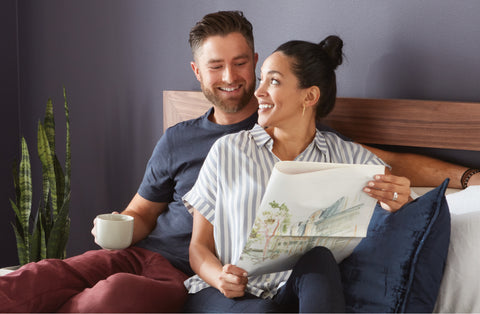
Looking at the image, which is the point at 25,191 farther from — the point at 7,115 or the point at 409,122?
the point at 409,122

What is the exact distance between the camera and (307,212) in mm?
1289

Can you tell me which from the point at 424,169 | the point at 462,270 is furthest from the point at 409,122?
the point at 462,270

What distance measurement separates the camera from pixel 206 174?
1.65m

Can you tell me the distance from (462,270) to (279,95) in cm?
71

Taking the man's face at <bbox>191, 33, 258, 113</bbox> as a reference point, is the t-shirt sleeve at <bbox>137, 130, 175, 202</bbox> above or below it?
below

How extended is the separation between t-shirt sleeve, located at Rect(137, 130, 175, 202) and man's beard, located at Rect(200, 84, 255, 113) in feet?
0.78

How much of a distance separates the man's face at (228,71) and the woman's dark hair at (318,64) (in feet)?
1.02

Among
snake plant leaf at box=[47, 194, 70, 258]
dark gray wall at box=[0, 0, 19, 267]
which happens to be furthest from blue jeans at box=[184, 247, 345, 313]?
dark gray wall at box=[0, 0, 19, 267]

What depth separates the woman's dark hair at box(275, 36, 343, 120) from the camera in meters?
1.69

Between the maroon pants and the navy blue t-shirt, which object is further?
the navy blue t-shirt

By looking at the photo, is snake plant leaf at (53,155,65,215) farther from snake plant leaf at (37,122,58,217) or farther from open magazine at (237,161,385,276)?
open magazine at (237,161,385,276)

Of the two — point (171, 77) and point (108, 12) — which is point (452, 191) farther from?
point (108, 12)

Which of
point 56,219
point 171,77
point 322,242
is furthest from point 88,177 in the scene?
point 322,242

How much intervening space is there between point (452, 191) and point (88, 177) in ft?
6.94
